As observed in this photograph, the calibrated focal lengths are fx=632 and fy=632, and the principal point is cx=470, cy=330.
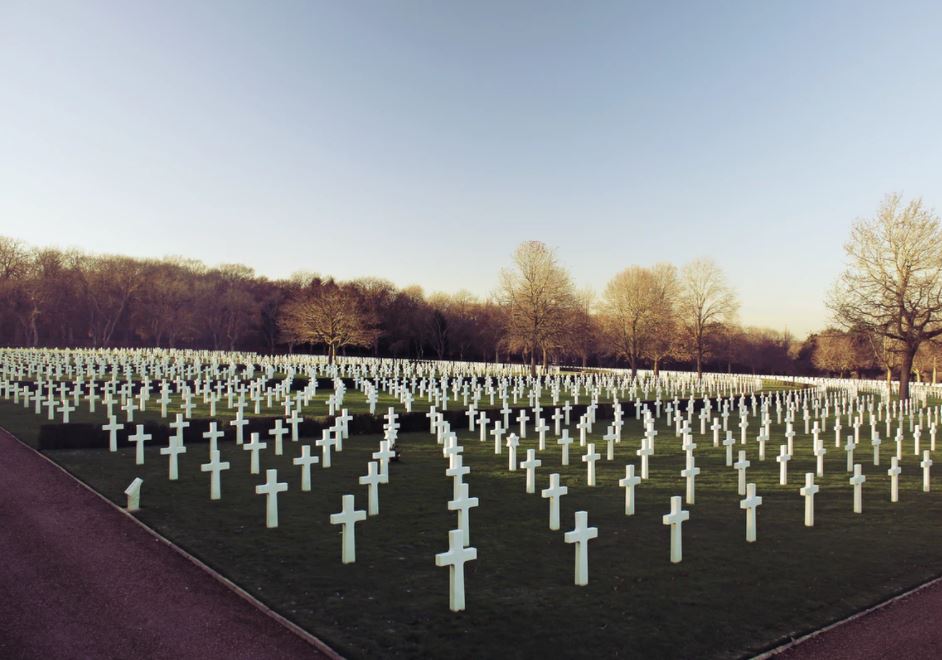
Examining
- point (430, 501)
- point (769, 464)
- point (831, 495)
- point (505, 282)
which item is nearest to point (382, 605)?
point (430, 501)

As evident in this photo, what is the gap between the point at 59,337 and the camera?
67.2 m

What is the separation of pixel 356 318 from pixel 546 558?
43.8 metres

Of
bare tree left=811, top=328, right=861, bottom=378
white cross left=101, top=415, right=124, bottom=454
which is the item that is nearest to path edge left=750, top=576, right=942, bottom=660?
white cross left=101, top=415, right=124, bottom=454

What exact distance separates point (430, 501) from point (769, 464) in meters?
8.00

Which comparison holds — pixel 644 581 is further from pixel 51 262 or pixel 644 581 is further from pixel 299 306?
pixel 51 262

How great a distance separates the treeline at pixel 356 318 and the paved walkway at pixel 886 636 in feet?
133

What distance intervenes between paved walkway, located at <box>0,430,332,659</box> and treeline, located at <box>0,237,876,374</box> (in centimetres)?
3968

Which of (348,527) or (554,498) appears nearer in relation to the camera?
(348,527)

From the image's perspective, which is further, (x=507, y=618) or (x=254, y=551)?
(x=254, y=551)

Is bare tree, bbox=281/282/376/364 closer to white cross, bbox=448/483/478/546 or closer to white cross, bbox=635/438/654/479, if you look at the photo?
white cross, bbox=635/438/654/479

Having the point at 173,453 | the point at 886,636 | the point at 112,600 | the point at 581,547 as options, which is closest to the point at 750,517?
the point at 886,636

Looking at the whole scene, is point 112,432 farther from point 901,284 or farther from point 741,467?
point 901,284

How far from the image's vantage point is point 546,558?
695 cm

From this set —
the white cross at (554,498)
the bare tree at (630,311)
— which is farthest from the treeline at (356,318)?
the white cross at (554,498)
